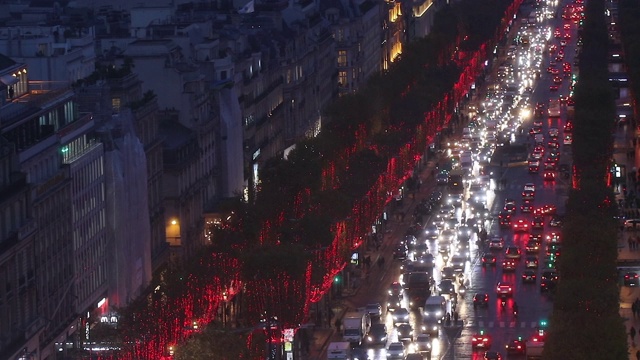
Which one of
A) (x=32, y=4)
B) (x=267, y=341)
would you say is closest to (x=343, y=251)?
(x=267, y=341)

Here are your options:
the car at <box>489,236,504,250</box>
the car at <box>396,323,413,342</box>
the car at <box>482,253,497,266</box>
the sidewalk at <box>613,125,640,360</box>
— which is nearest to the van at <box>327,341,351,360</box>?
the car at <box>396,323,413,342</box>

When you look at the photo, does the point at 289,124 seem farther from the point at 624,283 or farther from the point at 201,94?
the point at 624,283

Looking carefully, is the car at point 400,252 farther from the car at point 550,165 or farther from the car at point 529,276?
the car at point 550,165

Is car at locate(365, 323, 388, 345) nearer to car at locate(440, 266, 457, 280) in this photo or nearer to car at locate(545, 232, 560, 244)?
car at locate(440, 266, 457, 280)

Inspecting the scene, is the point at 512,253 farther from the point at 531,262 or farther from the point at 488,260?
the point at 531,262

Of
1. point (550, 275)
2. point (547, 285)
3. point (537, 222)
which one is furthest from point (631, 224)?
point (547, 285)
